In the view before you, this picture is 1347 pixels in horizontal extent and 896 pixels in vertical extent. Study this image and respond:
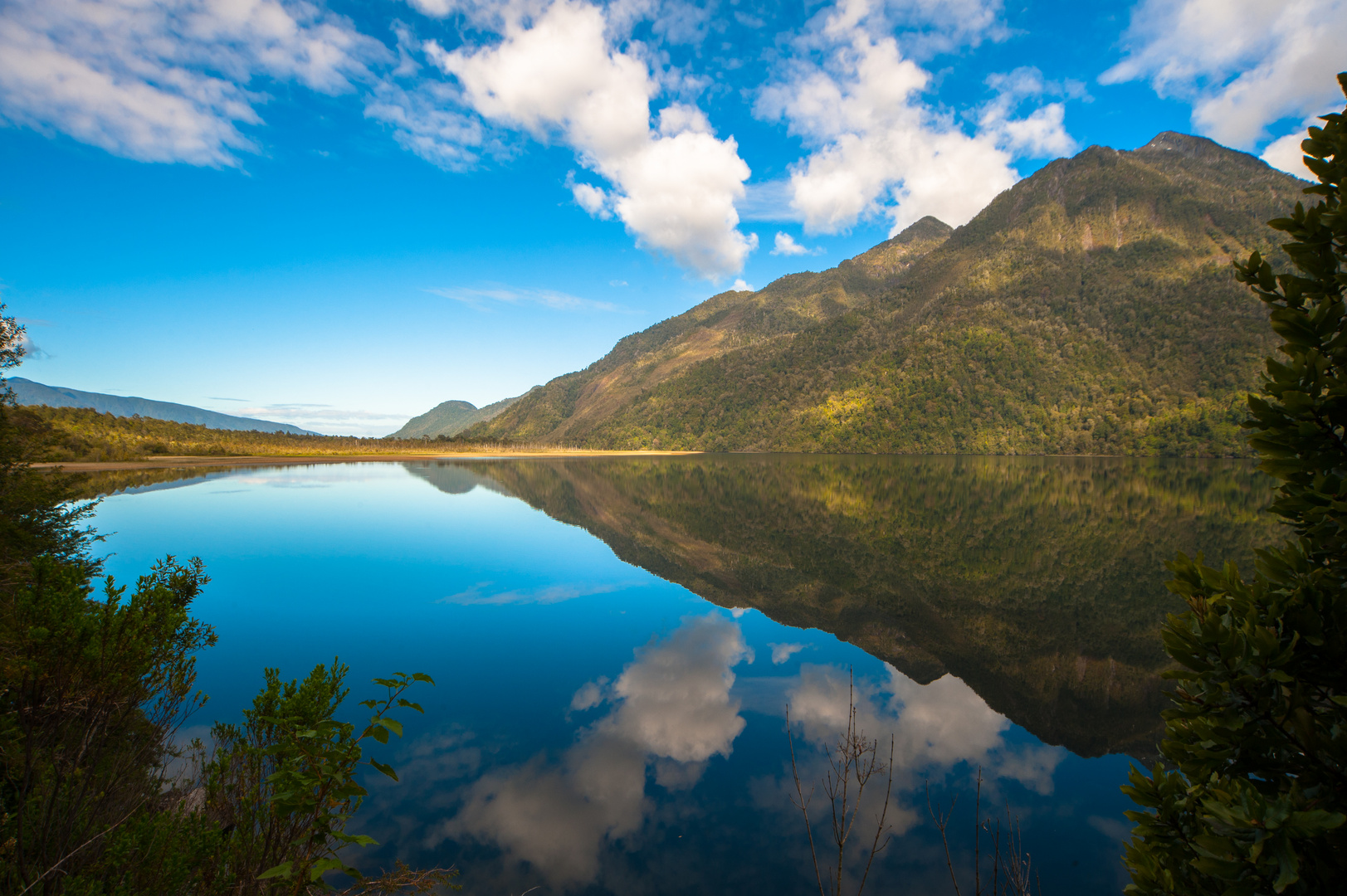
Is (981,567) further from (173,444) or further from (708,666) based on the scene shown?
(173,444)

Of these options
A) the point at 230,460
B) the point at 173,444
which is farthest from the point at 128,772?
the point at 173,444

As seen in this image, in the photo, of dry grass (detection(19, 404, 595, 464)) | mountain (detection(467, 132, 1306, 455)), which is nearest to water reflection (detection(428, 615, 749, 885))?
dry grass (detection(19, 404, 595, 464))

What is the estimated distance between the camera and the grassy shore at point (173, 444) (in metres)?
71.7

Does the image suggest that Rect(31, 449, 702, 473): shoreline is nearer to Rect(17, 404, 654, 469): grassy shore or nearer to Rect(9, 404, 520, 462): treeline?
Rect(17, 404, 654, 469): grassy shore

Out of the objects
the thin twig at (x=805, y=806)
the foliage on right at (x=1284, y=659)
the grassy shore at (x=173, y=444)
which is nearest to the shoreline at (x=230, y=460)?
the grassy shore at (x=173, y=444)

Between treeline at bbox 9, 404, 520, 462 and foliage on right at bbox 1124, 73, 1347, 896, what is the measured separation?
54.9 m

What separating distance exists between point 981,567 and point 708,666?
1442 cm

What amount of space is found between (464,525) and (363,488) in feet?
91.7

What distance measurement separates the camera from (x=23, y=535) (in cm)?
1045

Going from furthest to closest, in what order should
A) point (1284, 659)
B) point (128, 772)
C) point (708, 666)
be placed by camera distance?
point (708, 666) < point (128, 772) < point (1284, 659)

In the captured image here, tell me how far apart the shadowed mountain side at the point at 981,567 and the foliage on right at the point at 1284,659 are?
9.29m

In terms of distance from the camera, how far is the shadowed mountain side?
11883 mm

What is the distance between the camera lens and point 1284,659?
2092mm

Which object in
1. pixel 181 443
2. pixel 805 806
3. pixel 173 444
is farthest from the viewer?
pixel 181 443
